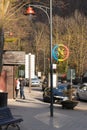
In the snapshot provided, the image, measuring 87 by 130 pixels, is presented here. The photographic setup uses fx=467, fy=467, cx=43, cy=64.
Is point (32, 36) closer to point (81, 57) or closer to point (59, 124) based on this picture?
point (81, 57)

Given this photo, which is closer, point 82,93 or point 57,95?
point 57,95

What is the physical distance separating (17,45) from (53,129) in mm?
63532

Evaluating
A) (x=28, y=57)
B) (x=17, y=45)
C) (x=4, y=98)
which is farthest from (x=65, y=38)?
(x=4, y=98)

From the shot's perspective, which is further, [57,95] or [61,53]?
[61,53]

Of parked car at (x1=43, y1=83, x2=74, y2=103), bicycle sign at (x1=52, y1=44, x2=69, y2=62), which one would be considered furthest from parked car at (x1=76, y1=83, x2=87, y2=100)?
bicycle sign at (x1=52, y1=44, x2=69, y2=62)

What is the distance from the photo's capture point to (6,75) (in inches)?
1421

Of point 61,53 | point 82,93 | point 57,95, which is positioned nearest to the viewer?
point 57,95

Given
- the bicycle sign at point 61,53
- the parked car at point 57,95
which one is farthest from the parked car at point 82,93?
the bicycle sign at point 61,53

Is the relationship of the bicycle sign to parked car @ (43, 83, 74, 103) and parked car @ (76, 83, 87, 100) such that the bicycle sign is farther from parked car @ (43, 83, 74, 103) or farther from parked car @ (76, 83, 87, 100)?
parked car @ (43, 83, 74, 103)

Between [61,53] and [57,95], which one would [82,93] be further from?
[61,53]

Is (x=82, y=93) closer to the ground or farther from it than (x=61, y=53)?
closer to the ground

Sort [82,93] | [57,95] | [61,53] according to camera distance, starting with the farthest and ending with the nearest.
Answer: [61,53] → [82,93] → [57,95]

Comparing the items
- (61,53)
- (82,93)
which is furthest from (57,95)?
(61,53)

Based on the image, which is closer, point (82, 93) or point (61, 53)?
point (82, 93)
